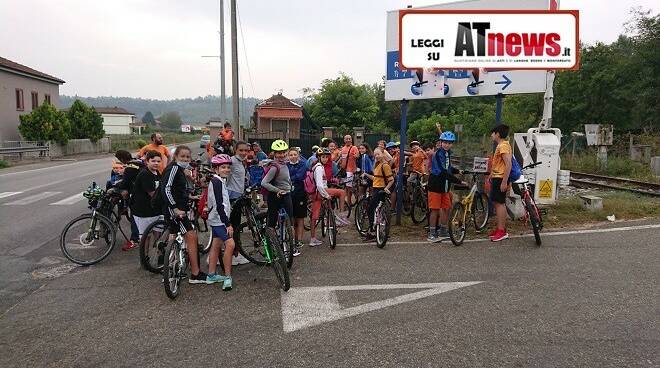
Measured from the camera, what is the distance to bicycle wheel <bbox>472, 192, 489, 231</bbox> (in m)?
8.23

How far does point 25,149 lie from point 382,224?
2998 cm

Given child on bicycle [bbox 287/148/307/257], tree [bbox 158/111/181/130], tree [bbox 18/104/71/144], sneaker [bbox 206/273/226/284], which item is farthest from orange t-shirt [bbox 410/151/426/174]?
tree [bbox 158/111/181/130]

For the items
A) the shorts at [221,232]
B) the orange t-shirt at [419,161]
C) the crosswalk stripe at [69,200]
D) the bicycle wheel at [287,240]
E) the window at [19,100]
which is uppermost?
the window at [19,100]

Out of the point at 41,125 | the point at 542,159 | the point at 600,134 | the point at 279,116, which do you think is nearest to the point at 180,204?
the point at 542,159

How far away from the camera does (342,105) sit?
40.4 metres

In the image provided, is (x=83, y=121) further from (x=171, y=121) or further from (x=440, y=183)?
(x=171, y=121)

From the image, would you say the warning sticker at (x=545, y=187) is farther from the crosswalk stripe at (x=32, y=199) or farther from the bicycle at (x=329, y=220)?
the crosswalk stripe at (x=32, y=199)

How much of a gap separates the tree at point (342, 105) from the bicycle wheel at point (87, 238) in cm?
3320

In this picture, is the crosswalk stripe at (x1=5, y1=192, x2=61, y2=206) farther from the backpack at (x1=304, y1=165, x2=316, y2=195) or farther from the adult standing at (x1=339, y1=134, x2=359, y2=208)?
the backpack at (x1=304, y1=165, x2=316, y2=195)

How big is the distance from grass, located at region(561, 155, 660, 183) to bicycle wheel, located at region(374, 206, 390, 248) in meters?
12.6

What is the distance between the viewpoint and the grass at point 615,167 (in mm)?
17422

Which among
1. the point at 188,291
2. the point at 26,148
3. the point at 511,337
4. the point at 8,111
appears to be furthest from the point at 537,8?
the point at 8,111

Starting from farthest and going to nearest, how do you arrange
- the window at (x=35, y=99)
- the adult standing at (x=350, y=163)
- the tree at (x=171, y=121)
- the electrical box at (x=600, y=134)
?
the tree at (x=171, y=121) → the window at (x=35, y=99) → the electrical box at (x=600, y=134) → the adult standing at (x=350, y=163)

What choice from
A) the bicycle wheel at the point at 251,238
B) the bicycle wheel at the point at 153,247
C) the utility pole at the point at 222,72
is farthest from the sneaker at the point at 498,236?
the utility pole at the point at 222,72
